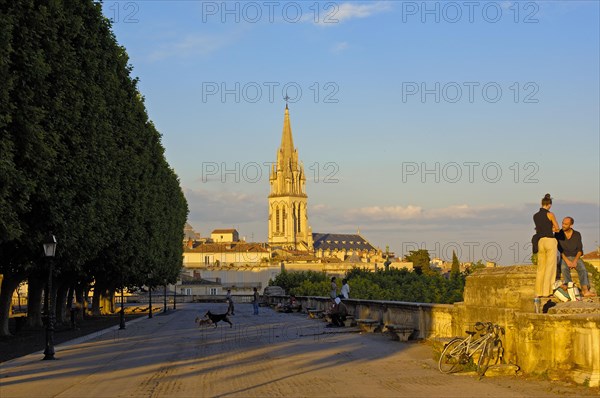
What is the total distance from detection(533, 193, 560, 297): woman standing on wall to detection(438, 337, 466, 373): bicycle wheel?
202 cm

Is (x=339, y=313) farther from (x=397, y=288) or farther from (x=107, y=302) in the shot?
(x=397, y=288)

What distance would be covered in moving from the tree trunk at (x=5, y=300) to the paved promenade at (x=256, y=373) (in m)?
10.2

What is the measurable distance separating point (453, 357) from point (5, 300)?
28.4m

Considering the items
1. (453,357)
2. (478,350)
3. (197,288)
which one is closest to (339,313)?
(453,357)

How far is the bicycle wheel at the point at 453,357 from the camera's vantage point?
18016 millimetres

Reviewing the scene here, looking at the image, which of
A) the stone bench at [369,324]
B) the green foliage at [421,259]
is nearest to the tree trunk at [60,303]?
the stone bench at [369,324]

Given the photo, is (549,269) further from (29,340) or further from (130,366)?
(29,340)

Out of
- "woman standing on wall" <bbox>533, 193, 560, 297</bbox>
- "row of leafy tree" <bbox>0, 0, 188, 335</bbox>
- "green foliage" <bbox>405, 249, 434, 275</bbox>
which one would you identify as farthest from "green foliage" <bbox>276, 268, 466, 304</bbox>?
"green foliage" <bbox>405, 249, 434, 275</bbox>

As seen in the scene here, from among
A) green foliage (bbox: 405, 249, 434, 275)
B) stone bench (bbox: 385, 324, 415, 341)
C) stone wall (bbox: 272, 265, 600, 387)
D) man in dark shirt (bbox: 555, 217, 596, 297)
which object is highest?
green foliage (bbox: 405, 249, 434, 275)

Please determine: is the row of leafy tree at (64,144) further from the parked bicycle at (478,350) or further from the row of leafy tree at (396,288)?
the row of leafy tree at (396,288)

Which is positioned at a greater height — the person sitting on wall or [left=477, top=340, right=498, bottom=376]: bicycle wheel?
[left=477, top=340, right=498, bottom=376]: bicycle wheel

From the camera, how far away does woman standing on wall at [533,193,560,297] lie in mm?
17672

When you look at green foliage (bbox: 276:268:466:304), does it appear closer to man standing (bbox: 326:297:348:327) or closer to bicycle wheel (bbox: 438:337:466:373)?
man standing (bbox: 326:297:348:327)

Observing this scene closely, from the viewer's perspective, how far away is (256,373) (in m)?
19.1
